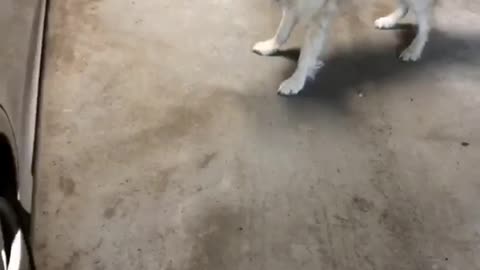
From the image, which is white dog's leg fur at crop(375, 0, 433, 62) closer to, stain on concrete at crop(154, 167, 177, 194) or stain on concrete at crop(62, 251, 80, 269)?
stain on concrete at crop(154, 167, 177, 194)

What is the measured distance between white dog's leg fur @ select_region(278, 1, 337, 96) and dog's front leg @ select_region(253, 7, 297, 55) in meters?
0.13

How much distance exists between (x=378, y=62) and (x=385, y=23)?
238 mm

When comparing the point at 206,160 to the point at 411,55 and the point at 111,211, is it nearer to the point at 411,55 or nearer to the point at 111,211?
the point at 111,211

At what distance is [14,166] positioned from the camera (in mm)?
1543

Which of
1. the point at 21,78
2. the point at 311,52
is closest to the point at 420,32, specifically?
the point at 311,52

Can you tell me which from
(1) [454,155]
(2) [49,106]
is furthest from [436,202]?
(2) [49,106]

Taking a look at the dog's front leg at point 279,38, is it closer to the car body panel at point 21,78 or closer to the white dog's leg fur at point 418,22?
the white dog's leg fur at point 418,22

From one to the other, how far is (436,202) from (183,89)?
3.22 ft

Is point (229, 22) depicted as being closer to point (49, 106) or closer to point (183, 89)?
point (183, 89)

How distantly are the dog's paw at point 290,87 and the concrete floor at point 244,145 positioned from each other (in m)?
0.03

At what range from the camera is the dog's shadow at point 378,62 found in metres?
2.49

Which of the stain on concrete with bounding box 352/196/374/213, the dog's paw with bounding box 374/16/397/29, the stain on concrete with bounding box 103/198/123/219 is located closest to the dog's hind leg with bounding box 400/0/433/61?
the dog's paw with bounding box 374/16/397/29

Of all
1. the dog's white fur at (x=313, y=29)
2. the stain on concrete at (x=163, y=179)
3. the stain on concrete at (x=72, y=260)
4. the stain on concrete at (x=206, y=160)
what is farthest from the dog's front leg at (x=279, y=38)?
the stain on concrete at (x=72, y=260)

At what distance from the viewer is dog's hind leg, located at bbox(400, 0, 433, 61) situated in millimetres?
2582
